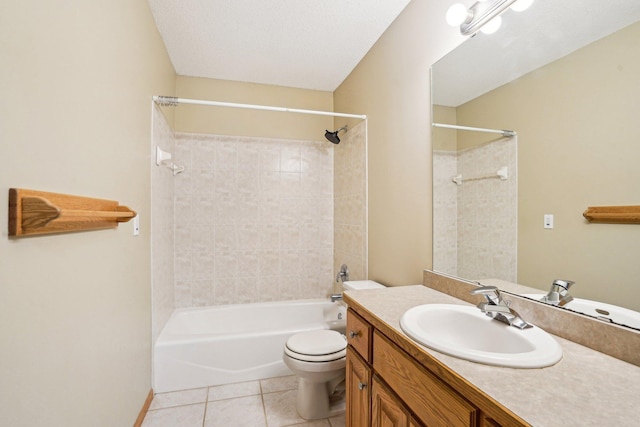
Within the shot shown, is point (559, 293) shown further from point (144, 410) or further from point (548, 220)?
point (144, 410)

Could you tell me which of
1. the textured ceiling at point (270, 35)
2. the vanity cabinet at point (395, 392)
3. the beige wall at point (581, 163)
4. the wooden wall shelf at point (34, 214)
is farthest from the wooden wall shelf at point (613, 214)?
the textured ceiling at point (270, 35)

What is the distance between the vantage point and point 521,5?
111 cm

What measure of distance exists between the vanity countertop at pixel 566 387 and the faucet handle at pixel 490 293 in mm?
190

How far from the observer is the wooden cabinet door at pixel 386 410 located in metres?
0.90

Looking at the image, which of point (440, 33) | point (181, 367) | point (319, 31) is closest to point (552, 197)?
point (440, 33)

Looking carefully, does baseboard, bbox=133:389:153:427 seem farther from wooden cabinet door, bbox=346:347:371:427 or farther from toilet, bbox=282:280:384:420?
wooden cabinet door, bbox=346:347:371:427

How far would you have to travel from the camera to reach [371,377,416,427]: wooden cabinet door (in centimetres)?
90

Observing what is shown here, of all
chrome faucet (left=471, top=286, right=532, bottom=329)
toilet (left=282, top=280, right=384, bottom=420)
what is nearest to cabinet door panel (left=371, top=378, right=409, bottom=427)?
chrome faucet (left=471, top=286, right=532, bottom=329)

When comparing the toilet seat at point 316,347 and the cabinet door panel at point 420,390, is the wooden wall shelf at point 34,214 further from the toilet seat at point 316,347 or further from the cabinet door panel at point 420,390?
the toilet seat at point 316,347

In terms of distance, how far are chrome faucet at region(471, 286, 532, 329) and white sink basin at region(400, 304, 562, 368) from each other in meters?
0.02

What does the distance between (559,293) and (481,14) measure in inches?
45.6

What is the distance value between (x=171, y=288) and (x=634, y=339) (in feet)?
9.16

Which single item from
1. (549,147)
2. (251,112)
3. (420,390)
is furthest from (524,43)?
(251,112)

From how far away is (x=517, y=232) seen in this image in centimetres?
113
